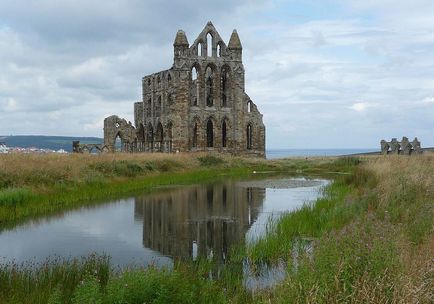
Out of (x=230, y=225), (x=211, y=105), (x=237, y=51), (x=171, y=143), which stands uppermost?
(x=237, y=51)

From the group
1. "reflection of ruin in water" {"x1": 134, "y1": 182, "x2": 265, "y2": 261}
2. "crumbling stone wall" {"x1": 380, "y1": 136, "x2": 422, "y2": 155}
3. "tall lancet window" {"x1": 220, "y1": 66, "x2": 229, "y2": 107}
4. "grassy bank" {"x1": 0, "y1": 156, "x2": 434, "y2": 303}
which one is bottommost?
"reflection of ruin in water" {"x1": 134, "y1": 182, "x2": 265, "y2": 261}

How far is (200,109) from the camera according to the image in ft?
196

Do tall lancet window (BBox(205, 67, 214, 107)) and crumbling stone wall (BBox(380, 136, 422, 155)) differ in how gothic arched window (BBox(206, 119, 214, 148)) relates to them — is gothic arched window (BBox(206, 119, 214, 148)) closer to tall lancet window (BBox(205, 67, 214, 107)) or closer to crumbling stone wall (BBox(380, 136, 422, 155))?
tall lancet window (BBox(205, 67, 214, 107))

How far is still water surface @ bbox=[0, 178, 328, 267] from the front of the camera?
13.6 meters

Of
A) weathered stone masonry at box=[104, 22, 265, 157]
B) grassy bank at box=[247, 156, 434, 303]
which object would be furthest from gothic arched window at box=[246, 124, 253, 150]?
grassy bank at box=[247, 156, 434, 303]

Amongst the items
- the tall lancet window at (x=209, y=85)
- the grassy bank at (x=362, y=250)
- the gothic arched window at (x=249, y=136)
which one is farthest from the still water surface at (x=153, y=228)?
the gothic arched window at (x=249, y=136)

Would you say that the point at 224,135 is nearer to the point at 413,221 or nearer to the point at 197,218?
the point at 197,218

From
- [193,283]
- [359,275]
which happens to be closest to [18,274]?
[193,283]

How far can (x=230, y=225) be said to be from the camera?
60.7 feet

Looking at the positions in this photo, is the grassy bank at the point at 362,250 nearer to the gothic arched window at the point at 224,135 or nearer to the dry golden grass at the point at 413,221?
the dry golden grass at the point at 413,221

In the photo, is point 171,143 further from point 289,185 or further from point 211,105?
point 289,185

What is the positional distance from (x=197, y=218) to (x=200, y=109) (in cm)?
4024

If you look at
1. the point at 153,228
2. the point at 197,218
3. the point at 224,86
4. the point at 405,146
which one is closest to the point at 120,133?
the point at 224,86

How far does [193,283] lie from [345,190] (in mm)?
17280
